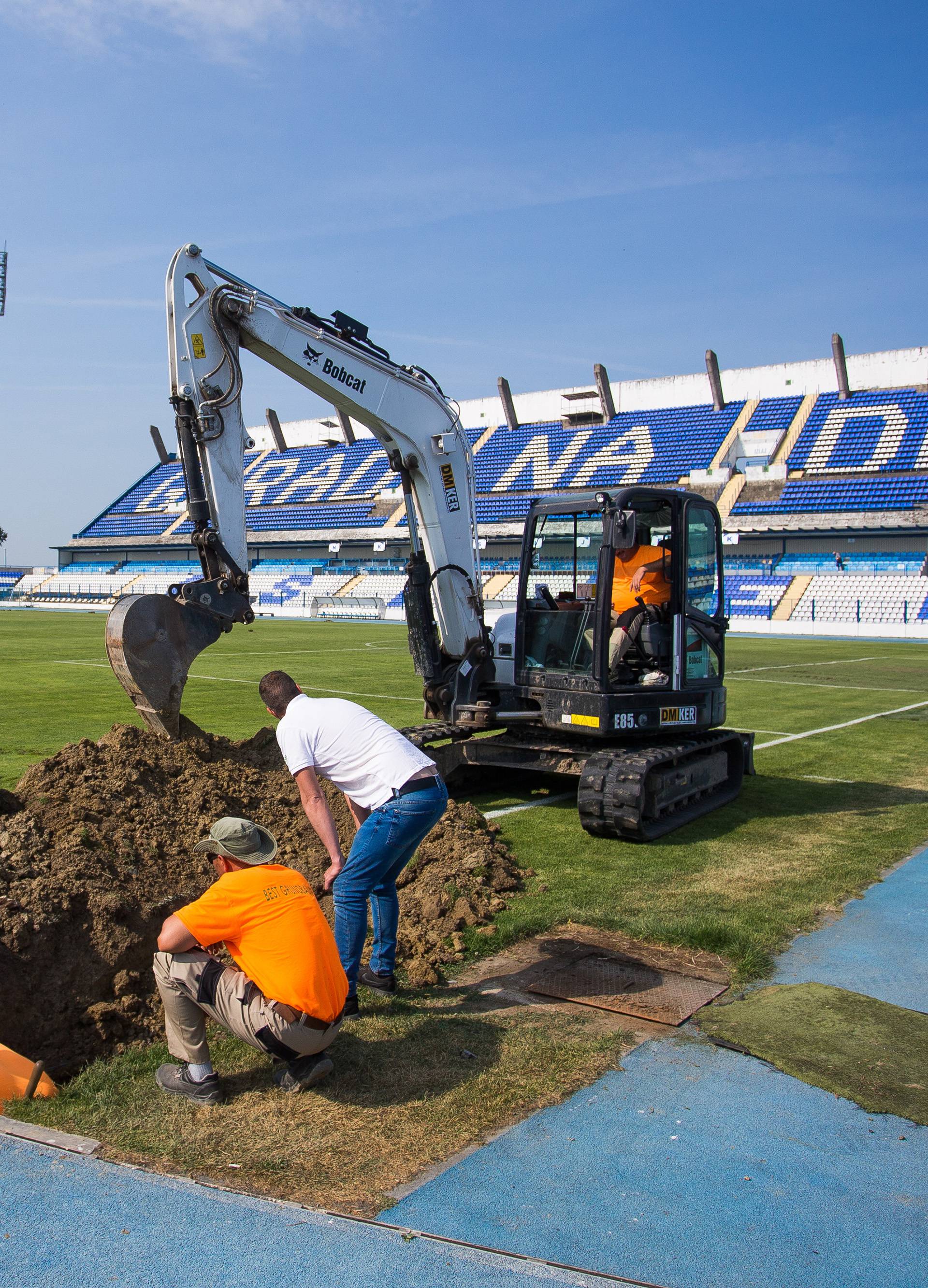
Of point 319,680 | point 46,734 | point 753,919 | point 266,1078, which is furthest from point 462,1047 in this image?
point 319,680

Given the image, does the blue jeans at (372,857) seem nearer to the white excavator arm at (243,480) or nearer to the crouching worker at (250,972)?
the crouching worker at (250,972)

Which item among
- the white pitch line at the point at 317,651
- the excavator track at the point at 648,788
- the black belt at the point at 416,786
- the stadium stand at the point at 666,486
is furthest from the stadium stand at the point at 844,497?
the black belt at the point at 416,786

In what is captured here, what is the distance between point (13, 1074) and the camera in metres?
3.88

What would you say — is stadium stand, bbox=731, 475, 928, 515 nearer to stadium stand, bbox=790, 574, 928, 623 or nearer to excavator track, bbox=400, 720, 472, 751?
stadium stand, bbox=790, 574, 928, 623

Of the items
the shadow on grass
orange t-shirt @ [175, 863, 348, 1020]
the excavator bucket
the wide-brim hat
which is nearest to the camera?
orange t-shirt @ [175, 863, 348, 1020]

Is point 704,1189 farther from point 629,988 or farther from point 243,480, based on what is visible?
point 243,480

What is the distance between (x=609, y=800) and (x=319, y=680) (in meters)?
12.0

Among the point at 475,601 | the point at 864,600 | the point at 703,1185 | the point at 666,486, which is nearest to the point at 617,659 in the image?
the point at 475,601

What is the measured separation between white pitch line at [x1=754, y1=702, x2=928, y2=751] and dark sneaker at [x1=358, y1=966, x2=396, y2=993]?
8.70 metres

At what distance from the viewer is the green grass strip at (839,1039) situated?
13.4 ft

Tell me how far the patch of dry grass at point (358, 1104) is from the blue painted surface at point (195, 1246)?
0.48 feet

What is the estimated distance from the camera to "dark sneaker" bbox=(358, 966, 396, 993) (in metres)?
5.00

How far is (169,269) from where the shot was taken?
289 inches

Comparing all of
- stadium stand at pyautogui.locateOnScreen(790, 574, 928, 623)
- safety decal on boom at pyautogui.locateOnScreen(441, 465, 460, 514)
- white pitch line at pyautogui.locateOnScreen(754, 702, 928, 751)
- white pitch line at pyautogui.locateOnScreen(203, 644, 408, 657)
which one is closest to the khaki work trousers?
safety decal on boom at pyautogui.locateOnScreen(441, 465, 460, 514)
